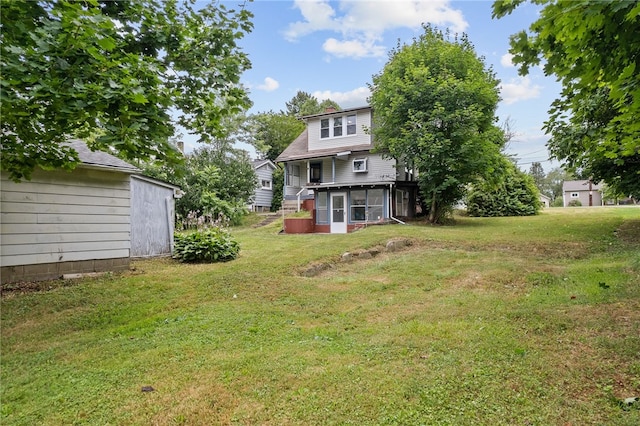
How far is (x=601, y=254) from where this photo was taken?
29.6ft

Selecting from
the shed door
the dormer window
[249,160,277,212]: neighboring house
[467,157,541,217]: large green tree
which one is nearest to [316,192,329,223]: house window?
the dormer window

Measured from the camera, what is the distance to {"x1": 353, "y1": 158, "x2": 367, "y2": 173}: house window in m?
20.4

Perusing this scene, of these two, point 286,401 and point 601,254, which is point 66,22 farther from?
point 601,254

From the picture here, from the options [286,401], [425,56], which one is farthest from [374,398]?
[425,56]

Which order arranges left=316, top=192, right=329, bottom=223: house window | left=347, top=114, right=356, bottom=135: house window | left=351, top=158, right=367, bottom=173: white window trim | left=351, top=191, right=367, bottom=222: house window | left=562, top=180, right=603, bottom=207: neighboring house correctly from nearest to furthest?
left=351, top=191, right=367, bottom=222: house window
left=316, top=192, right=329, bottom=223: house window
left=351, top=158, right=367, bottom=173: white window trim
left=347, top=114, right=356, bottom=135: house window
left=562, top=180, right=603, bottom=207: neighboring house

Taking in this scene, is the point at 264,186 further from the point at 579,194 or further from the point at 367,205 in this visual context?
the point at 579,194

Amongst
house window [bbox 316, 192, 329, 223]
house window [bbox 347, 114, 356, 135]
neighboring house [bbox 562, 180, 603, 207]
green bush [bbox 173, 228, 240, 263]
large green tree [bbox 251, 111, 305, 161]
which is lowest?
green bush [bbox 173, 228, 240, 263]

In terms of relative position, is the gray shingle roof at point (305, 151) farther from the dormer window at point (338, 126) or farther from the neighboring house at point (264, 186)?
the neighboring house at point (264, 186)

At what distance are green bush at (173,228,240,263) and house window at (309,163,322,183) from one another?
13.0 metres

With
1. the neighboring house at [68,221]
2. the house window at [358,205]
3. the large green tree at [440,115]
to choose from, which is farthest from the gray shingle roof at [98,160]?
the house window at [358,205]

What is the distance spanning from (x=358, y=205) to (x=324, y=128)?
239 inches

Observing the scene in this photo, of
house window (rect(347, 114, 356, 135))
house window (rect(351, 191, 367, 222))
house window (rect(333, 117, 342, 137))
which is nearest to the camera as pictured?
house window (rect(351, 191, 367, 222))

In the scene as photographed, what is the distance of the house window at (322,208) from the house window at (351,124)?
169 inches

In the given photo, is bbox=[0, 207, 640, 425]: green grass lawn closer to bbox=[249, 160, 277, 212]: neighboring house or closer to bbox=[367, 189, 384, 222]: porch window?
bbox=[367, 189, 384, 222]: porch window
